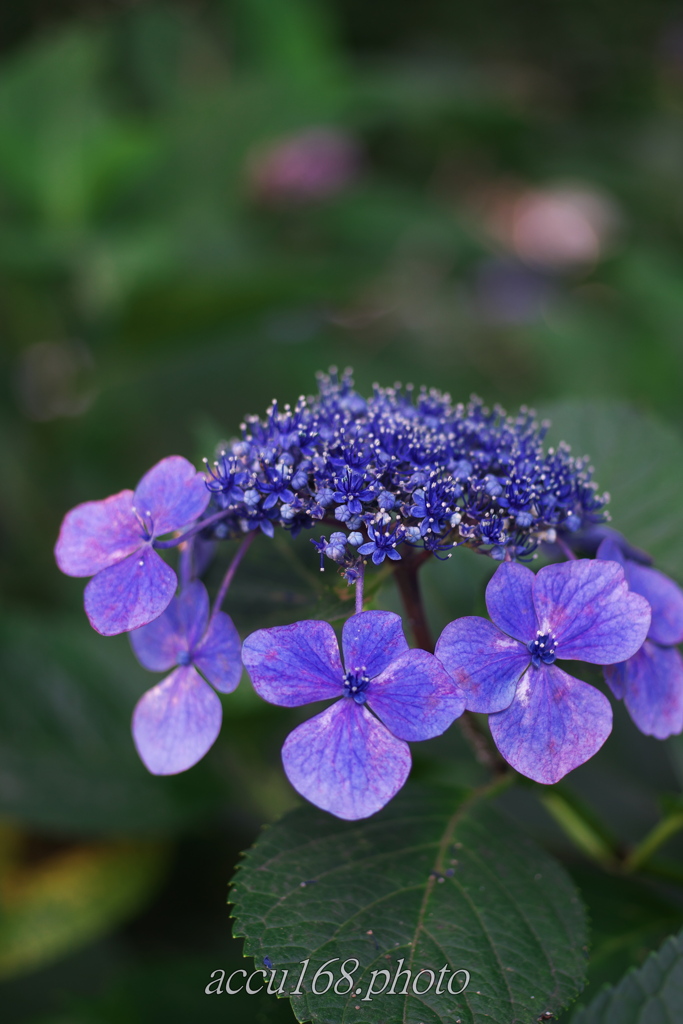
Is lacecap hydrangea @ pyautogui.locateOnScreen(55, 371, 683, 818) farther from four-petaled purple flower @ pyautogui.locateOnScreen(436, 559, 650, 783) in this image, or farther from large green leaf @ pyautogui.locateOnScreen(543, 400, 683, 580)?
large green leaf @ pyautogui.locateOnScreen(543, 400, 683, 580)

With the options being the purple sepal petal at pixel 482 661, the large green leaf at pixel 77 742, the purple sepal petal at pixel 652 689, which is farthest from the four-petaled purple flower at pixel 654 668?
the large green leaf at pixel 77 742

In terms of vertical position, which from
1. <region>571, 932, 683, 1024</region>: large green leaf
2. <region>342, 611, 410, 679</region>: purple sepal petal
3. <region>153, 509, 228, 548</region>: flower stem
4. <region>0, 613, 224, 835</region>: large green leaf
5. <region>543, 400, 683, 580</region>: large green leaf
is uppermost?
<region>543, 400, 683, 580</region>: large green leaf

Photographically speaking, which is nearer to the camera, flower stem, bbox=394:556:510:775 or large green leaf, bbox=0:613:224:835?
flower stem, bbox=394:556:510:775

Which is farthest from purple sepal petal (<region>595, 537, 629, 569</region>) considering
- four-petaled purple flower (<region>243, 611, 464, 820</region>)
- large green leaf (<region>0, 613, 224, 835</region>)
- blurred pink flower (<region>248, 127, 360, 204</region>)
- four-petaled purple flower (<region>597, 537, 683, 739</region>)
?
blurred pink flower (<region>248, 127, 360, 204</region>)

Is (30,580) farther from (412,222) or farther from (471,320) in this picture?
(471,320)

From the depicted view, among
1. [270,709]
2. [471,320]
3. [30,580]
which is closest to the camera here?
[270,709]

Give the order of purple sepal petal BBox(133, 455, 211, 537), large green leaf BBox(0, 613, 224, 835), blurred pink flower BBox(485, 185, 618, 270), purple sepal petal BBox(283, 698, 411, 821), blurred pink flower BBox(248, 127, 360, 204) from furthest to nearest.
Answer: blurred pink flower BBox(485, 185, 618, 270) < blurred pink flower BBox(248, 127, 360, 204) < large green leaf BBox(0, 613, 224, 835) < purple sepal petal BBox(133, 455, 211, 537) < purple sepal petal BBox(283, 698, 411, 821)

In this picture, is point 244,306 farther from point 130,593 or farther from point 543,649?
point 543,649

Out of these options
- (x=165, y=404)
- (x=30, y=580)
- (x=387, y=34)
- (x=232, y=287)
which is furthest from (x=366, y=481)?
(x=387, y=34)
